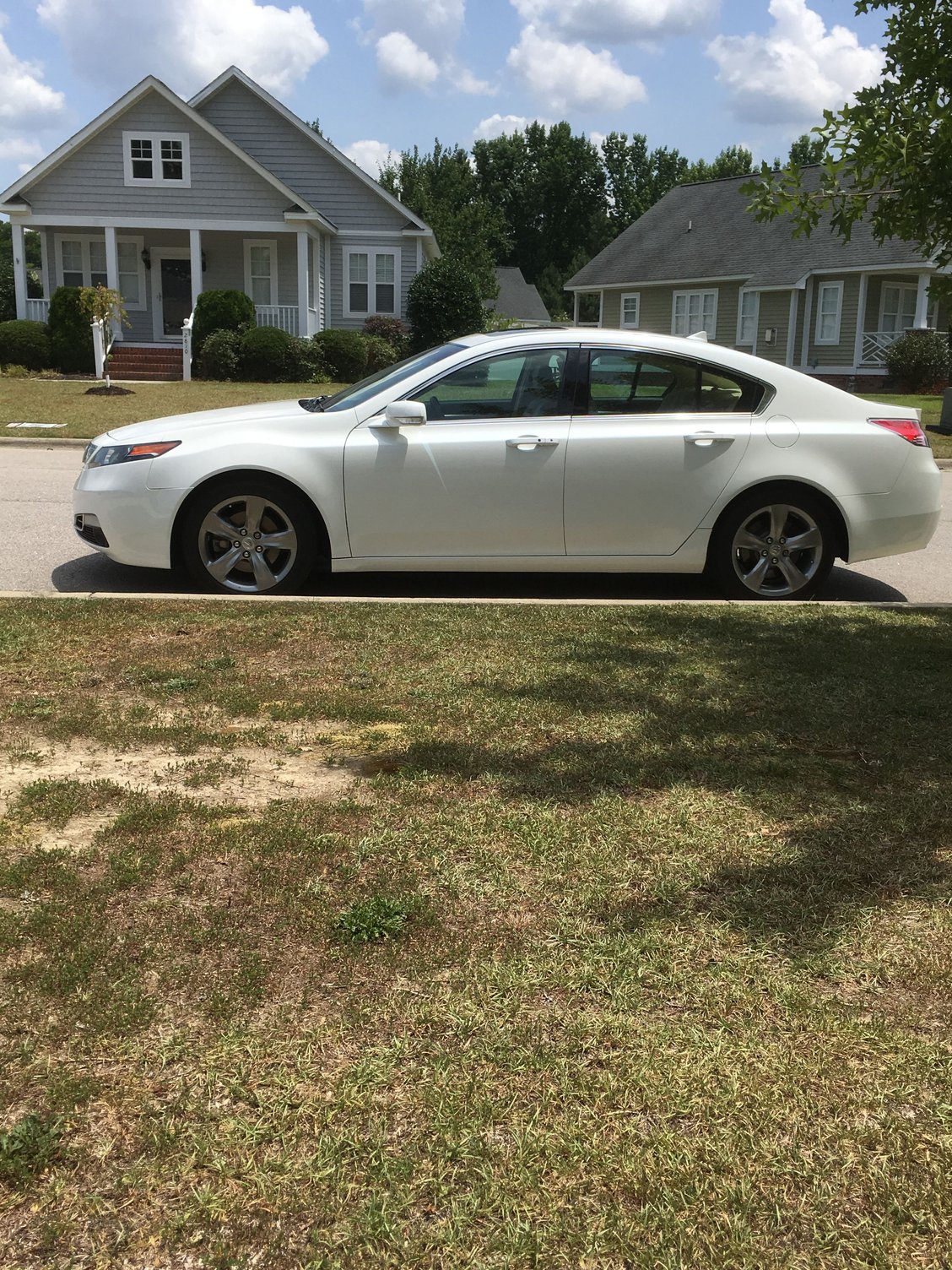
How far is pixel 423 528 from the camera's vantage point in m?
6.68

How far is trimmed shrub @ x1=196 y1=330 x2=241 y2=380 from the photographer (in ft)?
91.0

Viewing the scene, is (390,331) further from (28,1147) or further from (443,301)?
(28,1147)

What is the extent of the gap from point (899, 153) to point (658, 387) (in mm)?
2325

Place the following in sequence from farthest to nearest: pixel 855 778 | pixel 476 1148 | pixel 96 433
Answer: pixel 96 433 < pixel 855 778 < pixel 476 1148

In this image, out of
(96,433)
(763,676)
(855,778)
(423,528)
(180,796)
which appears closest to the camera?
(180,796)

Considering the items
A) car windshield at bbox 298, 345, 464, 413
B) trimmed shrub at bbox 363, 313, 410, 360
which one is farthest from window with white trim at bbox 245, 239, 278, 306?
car windshield at bbox 298, 345, 464, 413

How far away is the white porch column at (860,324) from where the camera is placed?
122 ft

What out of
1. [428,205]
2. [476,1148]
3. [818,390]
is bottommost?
[476,1148]

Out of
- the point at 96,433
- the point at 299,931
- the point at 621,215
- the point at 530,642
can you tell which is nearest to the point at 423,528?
the point at 530,642

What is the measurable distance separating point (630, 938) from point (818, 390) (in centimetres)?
493

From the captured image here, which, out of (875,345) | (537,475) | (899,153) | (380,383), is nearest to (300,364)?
(875,345)

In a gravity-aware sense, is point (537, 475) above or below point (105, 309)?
below

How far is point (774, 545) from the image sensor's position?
22.9 feet

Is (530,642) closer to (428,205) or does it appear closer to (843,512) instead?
(843,512)
